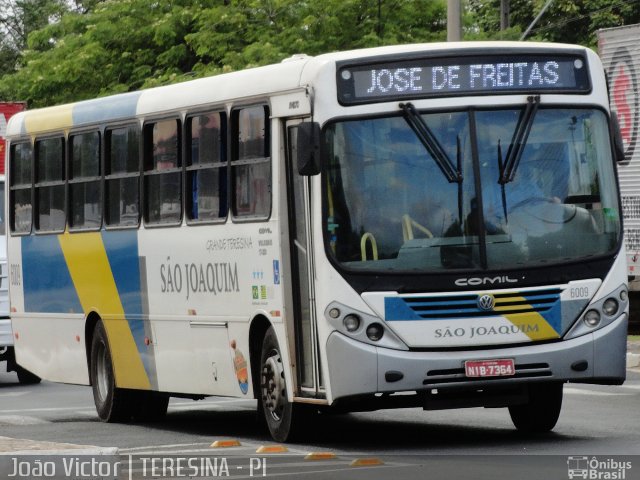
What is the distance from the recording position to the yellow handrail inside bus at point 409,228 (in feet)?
43.2

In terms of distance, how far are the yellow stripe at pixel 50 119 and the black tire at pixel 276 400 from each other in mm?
5356

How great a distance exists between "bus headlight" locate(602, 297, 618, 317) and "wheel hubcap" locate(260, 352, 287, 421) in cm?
247

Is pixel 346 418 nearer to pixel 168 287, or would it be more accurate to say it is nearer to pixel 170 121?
pixel 168 287

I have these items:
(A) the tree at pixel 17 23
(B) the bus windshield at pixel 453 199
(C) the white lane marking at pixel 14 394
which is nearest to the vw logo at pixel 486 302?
(B) the bus windshield at pixel 453 199

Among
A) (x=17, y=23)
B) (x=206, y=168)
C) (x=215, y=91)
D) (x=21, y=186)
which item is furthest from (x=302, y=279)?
(x=17, y=23)

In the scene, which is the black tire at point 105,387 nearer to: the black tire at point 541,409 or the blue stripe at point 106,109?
the blue stripe at point 106,109

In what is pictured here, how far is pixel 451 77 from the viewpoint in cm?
1351

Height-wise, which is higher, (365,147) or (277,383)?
(365,147)

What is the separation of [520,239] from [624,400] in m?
4.99

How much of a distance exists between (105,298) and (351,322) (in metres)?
5.29

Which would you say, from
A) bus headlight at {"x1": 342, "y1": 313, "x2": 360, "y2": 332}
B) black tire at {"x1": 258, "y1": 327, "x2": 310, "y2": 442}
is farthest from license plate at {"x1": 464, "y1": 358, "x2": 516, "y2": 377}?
black tire at {"x1": 258, "y1": 327, "x2": 310, "y2": 442}

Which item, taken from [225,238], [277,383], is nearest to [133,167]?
[225,238]

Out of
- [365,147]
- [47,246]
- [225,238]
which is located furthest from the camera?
[47,246]

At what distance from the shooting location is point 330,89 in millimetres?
13414
